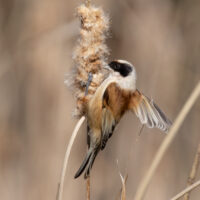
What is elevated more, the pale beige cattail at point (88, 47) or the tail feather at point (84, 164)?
the pale beige cattail at point (88, 47)

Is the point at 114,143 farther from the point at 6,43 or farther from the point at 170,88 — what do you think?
the point at 6,43

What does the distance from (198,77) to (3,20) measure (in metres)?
1.64

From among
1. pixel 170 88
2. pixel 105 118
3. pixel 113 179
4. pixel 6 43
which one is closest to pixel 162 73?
pixel 170 88

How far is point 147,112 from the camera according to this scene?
2.07 meters

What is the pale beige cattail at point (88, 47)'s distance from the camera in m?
1.63

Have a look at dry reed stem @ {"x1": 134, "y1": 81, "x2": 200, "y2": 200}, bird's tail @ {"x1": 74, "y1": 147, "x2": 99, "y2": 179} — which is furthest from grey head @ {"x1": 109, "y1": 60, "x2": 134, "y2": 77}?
dry reed stem @ {"x1": 134, "y1": 81, "x2": 200, "y2": 200}

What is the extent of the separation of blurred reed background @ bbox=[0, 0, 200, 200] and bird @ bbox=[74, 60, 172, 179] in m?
1.32

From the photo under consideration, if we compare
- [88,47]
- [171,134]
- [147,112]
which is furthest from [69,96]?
[171,134]

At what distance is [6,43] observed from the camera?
3.57 metres

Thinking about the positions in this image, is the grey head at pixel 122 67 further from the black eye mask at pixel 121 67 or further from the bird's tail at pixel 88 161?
the bird's tail at pixel 88 161

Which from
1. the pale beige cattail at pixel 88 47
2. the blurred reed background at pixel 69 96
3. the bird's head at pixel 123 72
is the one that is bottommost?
the blurred reed background at pixel 69 96

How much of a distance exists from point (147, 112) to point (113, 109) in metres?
0.17

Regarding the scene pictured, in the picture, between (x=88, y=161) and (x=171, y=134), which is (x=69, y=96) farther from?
(x=171, y=134)

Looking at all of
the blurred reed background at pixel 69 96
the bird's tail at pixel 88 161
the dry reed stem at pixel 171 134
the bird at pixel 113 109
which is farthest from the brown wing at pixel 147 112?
the blurred reed background at pixel 69 96
